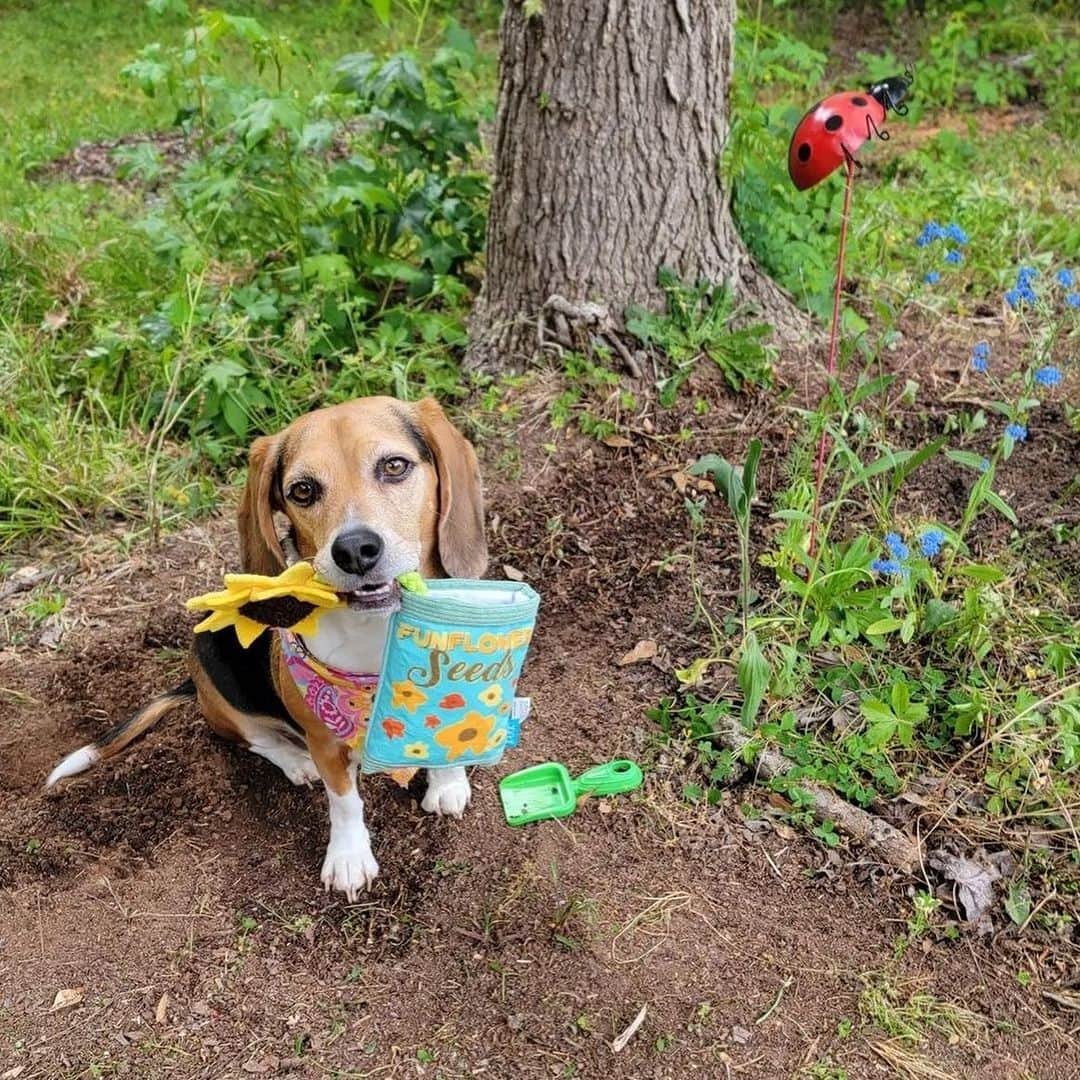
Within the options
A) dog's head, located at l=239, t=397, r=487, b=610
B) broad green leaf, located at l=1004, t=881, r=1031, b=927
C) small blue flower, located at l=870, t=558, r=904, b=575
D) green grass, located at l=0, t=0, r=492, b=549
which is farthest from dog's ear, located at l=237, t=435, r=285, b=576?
broad green leaf, located at l=1004, t=881, r=1031, b=927

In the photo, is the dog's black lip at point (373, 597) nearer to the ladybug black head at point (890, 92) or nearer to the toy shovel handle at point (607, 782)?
the toy shovel handle at point (607, 782)

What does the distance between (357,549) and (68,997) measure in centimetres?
132

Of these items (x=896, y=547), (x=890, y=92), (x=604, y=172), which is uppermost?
(x=890, y=92)

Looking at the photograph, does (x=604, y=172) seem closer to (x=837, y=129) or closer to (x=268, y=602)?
(x=837, y=129)

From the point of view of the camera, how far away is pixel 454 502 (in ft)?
8.57

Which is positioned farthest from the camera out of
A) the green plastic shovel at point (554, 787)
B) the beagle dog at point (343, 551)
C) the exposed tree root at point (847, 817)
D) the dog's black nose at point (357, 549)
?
the green plastic shovel at point (554, 787)

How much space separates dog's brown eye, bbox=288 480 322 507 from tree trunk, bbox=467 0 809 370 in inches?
71.1

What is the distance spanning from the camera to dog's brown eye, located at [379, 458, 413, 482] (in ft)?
8.11

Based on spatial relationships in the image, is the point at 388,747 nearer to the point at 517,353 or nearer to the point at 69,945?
the point at 69,945

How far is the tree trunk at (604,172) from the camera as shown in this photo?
11.8ft

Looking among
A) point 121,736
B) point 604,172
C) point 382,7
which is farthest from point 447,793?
point 382,7

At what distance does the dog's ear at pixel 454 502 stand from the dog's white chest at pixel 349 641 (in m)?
0.28

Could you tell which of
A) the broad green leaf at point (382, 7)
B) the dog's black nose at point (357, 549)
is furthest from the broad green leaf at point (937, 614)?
the broad green leaf at point (382, 7)

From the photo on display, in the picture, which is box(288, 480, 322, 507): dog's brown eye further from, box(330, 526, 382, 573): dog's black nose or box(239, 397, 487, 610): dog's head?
box(330, 526, 382, 573): dog's black nose
